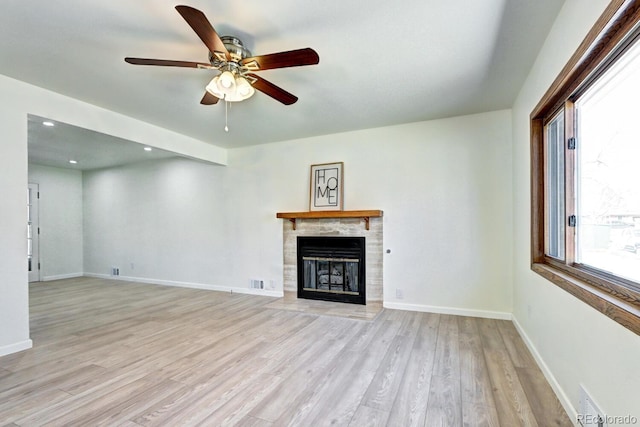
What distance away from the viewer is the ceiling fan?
1.89 meters

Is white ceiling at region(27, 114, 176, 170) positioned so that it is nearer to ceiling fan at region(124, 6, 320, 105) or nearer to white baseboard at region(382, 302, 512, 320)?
ceiling fan at region(124, 6, 320, 105)

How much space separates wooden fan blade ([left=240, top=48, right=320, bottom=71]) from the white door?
279 inches

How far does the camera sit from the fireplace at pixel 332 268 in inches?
176

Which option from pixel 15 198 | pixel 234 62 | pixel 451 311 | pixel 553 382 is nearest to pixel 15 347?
pixel 15 198

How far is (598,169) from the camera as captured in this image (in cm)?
179

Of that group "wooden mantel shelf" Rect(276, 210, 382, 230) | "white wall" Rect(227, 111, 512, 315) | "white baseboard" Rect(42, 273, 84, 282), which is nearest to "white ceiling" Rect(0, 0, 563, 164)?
"white wall" Rect(227, 111, 512, 315)

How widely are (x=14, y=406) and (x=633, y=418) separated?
3.43 m

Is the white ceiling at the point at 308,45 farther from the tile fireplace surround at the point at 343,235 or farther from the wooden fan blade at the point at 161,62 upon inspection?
the tile fireplace surround at the point at 343,235

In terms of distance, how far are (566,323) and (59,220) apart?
29.7 feet

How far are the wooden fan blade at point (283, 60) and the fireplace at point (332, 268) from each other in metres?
2.90

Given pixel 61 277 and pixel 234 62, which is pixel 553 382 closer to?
pixel 234 62

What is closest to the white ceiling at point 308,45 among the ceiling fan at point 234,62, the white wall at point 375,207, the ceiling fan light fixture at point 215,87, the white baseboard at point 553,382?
the ceiling fan at point 234,62

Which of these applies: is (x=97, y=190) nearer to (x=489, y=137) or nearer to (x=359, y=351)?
(x=359, y=351)
